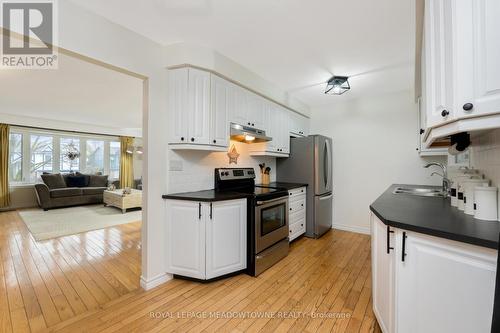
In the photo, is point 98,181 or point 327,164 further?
point 98,181

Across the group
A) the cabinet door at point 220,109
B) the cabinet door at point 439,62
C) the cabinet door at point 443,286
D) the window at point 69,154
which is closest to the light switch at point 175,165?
the cabinet door at point 220,109

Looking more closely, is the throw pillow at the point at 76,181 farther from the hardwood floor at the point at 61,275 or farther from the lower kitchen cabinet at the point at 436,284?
the lower kitchen cabinet at the point at 436,284

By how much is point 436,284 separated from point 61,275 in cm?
337

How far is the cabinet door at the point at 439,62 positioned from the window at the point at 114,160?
908cm

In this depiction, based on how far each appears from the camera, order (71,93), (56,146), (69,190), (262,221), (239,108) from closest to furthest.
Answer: (262,221)
(239,108)
(71,93)
(69,190)
(56,146)

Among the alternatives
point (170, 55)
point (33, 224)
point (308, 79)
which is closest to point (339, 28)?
point (308, 79)

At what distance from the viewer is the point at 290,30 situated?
2014 millimetres

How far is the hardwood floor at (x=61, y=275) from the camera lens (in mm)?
1771

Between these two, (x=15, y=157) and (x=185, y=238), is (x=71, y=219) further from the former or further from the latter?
(x=185, y=238)

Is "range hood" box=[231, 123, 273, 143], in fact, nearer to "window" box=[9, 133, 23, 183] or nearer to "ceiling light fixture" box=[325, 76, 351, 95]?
"ceiling light fixture" box=[325, 76, 351, 95]

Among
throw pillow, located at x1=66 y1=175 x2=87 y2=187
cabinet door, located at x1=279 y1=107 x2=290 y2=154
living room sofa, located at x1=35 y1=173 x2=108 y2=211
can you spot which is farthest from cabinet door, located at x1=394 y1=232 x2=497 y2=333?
throw pillow, located at x1=66 y1=175 x2=87 y2=187

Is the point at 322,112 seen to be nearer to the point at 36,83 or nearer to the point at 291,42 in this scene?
the point at 291,42

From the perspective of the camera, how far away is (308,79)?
10.3 ft

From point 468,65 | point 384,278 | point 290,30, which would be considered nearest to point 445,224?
point 384,278
